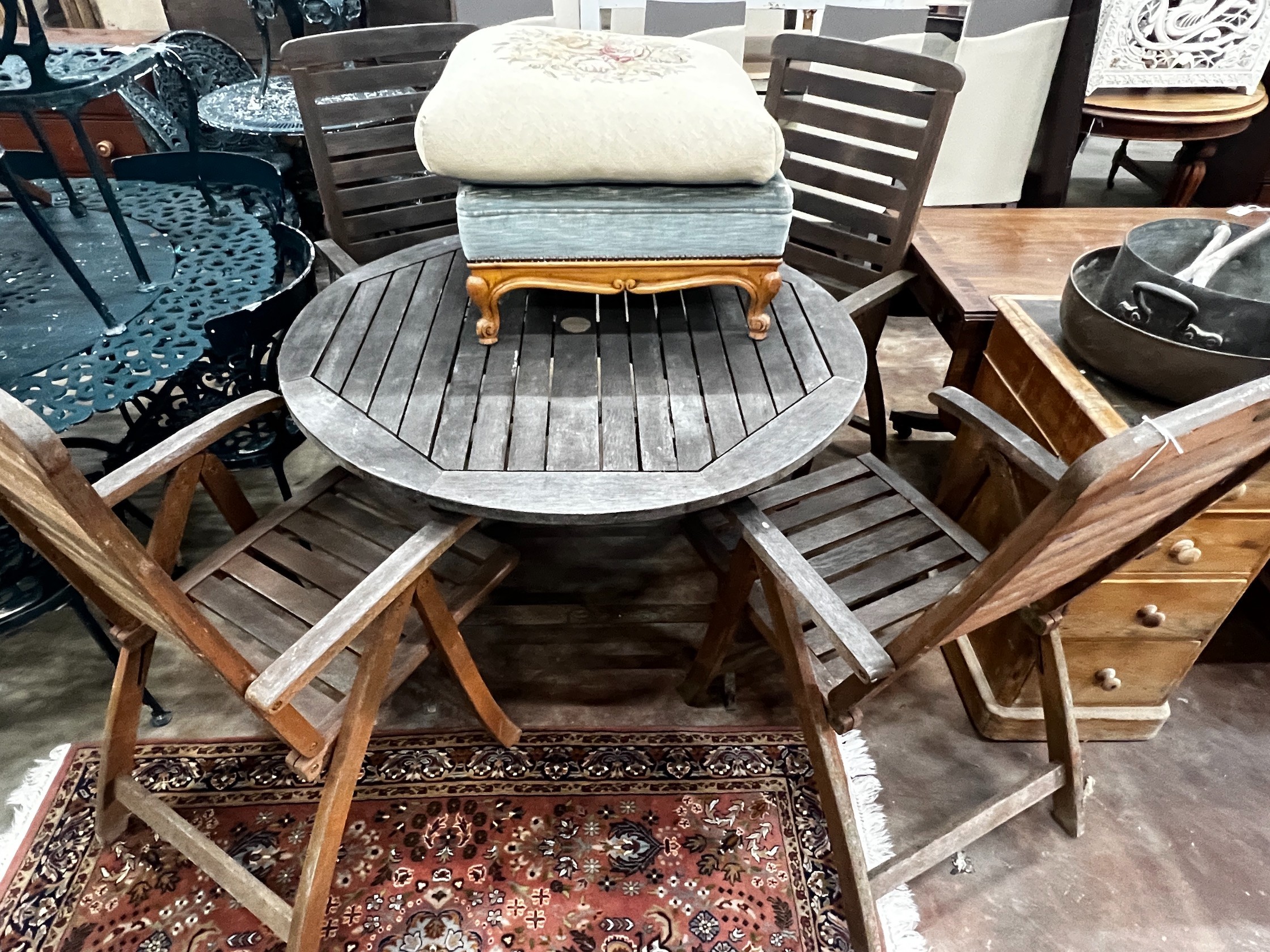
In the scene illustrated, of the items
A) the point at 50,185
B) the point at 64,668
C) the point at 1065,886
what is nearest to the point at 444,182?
the point at 64,668

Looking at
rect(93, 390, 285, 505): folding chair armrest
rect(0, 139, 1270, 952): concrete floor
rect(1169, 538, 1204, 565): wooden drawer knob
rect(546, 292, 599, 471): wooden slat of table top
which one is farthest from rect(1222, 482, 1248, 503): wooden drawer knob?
rect(93, 390, 285, 505): folding chair armrest

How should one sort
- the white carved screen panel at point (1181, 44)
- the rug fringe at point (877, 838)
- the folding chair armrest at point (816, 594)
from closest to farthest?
the folding chair armrest at point (816, 594) < the rug fringe at point (877, 838) < the white carved screen panel at point (1181, 44)

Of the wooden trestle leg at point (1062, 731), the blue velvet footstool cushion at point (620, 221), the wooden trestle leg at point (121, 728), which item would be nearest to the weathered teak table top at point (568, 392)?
the blue velvet footstool cushion at point (620, 221)

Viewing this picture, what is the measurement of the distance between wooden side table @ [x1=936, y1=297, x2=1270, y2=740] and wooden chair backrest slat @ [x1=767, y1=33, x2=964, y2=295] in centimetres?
53

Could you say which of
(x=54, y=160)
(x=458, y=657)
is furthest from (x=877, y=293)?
Answer: (x=54, y=160)

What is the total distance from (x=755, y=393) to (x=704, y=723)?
35.3 inches

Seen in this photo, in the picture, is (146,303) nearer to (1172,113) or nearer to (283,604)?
(283,604)

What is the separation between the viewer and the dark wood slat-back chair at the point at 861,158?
6.97ft

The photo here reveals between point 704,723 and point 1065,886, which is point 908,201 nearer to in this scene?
point 704,723

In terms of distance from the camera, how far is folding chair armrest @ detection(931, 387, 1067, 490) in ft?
4.69

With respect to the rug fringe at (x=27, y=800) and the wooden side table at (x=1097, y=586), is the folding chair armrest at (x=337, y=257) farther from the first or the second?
the wooden side table at (x=1097, y=586)

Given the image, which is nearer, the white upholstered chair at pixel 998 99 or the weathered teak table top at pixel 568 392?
the weathered teak table top at pixel 568 392

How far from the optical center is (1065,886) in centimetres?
165

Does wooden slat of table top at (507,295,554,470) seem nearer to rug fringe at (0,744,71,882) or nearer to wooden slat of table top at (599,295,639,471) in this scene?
wooden slat of table top at (599,295,639,471)
